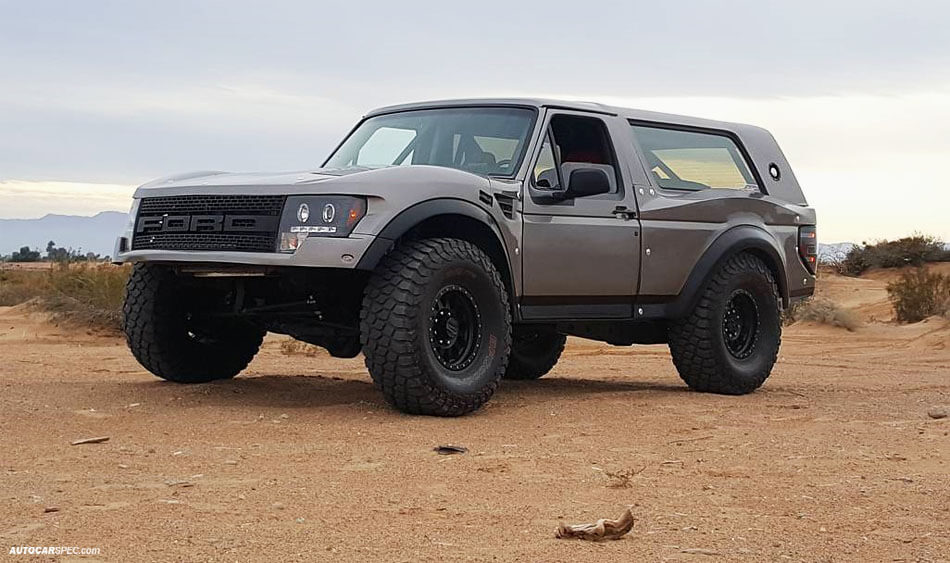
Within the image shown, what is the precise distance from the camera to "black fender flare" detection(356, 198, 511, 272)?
696cm

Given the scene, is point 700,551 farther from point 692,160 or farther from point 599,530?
point 692,160

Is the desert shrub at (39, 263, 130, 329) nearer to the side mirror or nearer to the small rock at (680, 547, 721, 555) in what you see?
the side mirror

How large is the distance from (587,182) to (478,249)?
2.85ft

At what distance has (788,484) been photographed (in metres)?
5.56

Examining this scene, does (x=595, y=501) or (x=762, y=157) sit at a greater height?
(x=762, y=157)

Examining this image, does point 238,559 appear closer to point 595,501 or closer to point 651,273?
point 595,501

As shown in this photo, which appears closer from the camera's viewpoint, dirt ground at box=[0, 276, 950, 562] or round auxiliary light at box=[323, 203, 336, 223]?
dirt ground at box=[0, 276, 950, 562]

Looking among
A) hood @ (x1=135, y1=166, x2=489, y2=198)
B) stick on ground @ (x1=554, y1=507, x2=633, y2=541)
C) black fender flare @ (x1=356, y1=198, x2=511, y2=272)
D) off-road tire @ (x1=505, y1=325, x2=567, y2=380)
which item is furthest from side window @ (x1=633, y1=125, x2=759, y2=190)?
stick on ground @ (x1=554, y1=507, x2=633, y2=541)

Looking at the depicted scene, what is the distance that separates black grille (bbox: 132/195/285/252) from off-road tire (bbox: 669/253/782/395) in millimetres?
3393

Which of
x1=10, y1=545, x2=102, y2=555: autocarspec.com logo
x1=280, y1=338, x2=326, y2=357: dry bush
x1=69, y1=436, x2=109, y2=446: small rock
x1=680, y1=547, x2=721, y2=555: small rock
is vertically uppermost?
x1=10, y1=545, x2=102, y2=555: autocarspec.com logo

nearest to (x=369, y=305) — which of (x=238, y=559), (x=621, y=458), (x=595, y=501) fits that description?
(x=621, y=458)

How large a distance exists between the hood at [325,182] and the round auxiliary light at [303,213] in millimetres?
83

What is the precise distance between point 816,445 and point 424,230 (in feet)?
8.14

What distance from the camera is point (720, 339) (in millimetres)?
9328
